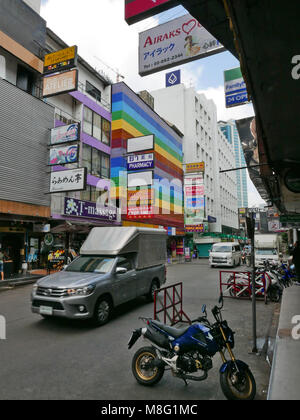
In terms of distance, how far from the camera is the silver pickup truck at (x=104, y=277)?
6.63 m

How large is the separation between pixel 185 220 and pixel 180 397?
36916 millimetres

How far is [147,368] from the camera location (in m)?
4.12

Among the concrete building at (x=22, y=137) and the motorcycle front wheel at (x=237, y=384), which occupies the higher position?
the concrete building at (x=22, y=137)

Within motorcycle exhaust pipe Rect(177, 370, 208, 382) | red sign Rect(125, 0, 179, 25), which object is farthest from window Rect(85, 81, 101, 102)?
motorcycle exhaust pipe Rect(177, 370, 208, 382)

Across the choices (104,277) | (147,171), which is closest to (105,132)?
(147,171)

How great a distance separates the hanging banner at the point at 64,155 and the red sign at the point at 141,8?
1339 cm

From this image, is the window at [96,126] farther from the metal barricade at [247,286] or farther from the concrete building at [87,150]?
the metal barricade at [247,286]

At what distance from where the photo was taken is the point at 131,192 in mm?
27094

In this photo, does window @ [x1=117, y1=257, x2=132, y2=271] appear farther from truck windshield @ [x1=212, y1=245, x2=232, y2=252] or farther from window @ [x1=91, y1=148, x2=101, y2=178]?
truck windshield @ [x1=212, y1=245, x2=232, y2=252]

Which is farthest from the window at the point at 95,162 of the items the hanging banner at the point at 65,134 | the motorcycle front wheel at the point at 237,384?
the motorcycle front wheel at the point at 237,384

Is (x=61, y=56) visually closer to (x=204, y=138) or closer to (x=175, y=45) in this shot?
(x=175, y=45)

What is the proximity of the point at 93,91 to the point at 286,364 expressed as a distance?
83.1 ft

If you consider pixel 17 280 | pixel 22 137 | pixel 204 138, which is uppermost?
pixel 204 138

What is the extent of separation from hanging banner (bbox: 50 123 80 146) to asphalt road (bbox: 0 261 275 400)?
36.9 feet
